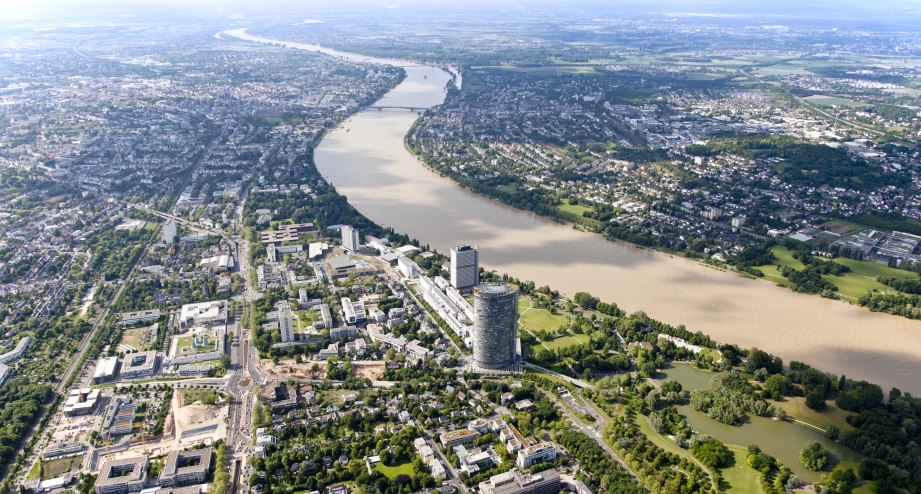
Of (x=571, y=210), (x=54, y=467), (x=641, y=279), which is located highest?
(x=571, y=210)

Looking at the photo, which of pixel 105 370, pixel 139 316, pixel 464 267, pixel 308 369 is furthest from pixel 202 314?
pixel 464 267

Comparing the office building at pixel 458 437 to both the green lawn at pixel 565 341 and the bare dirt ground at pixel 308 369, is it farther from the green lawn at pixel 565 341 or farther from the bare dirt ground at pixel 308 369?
the green lawn at pixel 565 341

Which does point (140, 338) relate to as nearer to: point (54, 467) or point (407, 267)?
point (54, 467)

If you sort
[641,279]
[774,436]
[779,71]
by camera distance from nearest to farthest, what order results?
1. [774,436]
2. [641,279]
3. [779,71]

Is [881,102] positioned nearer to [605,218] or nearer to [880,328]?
[605,218]

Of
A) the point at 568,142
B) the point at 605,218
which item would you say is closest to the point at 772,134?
the point at 568,142

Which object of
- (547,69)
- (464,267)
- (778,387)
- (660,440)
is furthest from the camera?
(547,69)

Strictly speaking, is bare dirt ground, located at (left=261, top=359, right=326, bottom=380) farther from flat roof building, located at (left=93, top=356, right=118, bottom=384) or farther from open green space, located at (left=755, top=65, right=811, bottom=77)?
open green space, located at (left=755, top=65, right=811, bottom=77)
